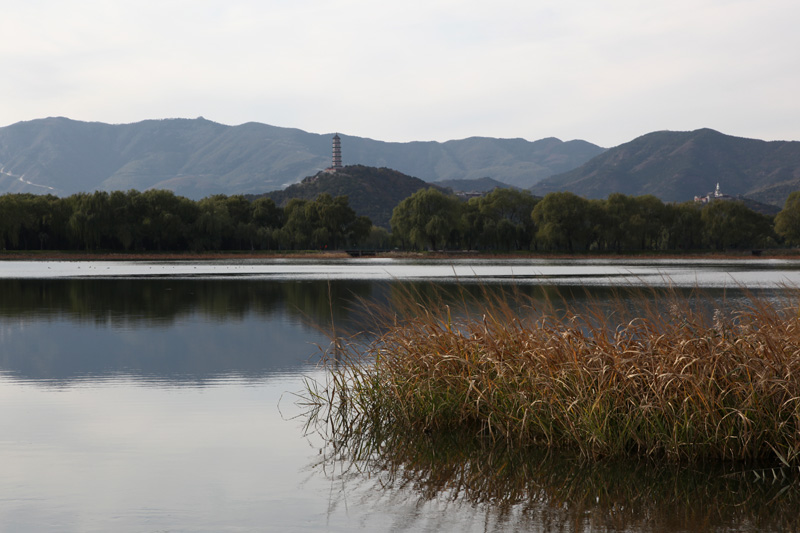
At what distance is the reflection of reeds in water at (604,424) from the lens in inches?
295

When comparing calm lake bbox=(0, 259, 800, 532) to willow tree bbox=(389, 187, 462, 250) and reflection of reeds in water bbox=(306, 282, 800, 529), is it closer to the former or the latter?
reflection of reeds in water bbox=(306, 282, 800, 529)

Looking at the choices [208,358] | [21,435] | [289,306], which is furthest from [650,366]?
[289,306]

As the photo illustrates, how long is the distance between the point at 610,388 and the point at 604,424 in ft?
1.40

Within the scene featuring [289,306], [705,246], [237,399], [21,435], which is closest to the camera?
[21,435]

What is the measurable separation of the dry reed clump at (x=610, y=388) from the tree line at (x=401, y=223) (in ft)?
332

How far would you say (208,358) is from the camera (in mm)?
17359

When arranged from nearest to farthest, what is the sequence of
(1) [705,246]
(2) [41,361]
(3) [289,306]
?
(2) [41,361], (3) [289,306], (1) [705,246]

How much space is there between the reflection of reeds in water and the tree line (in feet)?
333

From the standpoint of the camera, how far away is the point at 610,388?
8594mm

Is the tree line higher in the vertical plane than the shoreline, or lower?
higher

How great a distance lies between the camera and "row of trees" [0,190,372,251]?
346ft

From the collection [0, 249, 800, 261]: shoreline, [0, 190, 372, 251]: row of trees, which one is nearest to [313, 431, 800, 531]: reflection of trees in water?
[0, 249, 800, 261]: shoreline

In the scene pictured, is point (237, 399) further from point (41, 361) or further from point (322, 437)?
point (41, 361)

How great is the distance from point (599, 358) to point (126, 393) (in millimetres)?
8571
